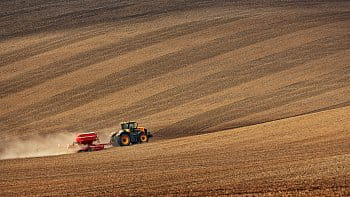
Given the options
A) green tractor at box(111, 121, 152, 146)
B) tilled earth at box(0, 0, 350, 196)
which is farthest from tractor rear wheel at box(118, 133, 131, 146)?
tilled earth at box(0, 0, 350, 196)

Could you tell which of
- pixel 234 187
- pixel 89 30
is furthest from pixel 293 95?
pixel 234 187

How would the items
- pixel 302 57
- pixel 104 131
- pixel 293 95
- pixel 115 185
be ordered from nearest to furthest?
1. pixel 115 185
2. pixel 104 131
3. pixel 293 95
4. pixel 302 57

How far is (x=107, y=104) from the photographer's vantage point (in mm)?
43344

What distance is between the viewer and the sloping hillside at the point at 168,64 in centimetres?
4084

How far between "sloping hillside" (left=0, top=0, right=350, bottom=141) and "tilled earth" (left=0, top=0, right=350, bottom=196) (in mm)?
84

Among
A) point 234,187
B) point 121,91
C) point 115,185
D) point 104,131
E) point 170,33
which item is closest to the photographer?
point 234,187

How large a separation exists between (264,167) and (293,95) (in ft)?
67.4

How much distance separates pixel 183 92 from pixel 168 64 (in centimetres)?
518

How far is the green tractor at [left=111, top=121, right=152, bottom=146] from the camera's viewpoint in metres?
34.7

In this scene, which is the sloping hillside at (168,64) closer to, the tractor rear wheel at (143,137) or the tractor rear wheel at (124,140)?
the tractor rear wheel at (143,137)

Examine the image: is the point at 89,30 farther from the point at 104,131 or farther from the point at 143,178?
the point at 143,178

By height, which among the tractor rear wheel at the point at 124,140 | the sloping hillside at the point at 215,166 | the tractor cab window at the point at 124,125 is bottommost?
the sloping hillside at the point at 215,166

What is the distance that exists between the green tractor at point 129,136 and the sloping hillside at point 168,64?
2350 millimetres

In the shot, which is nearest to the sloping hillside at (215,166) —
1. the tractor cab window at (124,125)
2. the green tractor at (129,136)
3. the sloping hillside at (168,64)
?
the green tractor at (129,136)
